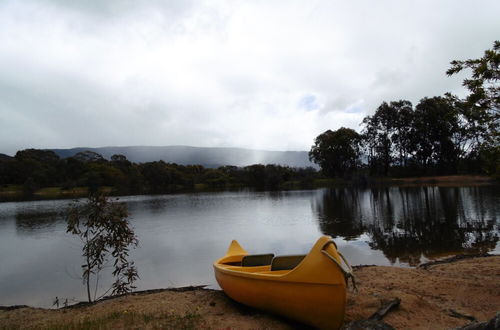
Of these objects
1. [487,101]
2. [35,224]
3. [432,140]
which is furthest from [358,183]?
[487,101]

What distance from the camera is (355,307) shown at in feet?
23.6

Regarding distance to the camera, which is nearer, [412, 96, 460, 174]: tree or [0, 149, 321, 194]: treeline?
[412, 96, 460, 174]: tree

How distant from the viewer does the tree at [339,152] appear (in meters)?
90.9

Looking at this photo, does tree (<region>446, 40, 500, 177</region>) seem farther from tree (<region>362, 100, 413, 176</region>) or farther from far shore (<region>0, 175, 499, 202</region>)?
tree (<region>362, 100, 413, 176</region>)

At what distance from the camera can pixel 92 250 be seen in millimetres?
8914

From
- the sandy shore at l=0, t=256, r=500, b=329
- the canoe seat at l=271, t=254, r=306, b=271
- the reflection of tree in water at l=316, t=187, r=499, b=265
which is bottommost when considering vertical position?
the reflection of tree in water at l=316, t=187, r=499, b=265

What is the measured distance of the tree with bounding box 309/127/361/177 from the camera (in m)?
90.9

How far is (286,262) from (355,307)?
5.87ft

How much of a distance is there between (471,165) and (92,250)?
76940 mm

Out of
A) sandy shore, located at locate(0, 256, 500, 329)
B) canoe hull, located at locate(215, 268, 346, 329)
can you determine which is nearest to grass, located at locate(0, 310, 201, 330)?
sandy shore, located at locate(0, 256, 500, 329)

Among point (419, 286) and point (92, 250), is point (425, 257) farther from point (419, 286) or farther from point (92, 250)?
point (92, 250)

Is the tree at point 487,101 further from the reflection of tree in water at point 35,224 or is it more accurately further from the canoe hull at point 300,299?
the reflection of tree in water at point 35,224

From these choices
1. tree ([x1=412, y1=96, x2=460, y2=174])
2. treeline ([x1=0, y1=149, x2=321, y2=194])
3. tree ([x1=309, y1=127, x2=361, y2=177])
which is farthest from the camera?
treeline ([x1=0, y1=149, x2=321, y2=194])

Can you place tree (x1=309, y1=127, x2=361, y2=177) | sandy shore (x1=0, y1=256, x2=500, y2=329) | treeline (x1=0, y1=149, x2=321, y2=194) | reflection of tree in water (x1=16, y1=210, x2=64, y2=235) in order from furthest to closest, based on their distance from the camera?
treeline (x1=0, y1=149, x2=321, y2=194), tree (x1=309, y1=127, x2=361, y2=177), reflection of tree in water (x1=16, y1=210, x2=64, y2=235), sandy shore (x1=0, y1=256, x2=500, y2=329)
